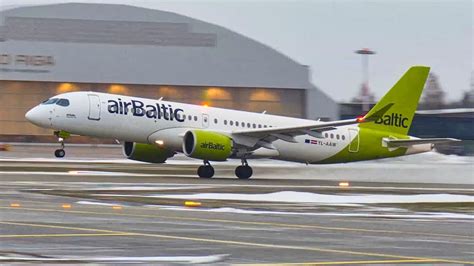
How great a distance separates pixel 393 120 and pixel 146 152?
33.6ft

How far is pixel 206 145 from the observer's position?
37.6m

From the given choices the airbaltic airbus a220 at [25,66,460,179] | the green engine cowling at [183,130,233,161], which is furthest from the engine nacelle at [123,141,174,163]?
the green engine cowling at [183,130,233,161]

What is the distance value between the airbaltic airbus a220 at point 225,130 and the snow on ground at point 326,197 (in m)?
9.13

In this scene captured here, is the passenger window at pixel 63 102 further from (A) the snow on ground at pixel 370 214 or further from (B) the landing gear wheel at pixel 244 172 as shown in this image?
(A) the snow on ground at pixel 370 214

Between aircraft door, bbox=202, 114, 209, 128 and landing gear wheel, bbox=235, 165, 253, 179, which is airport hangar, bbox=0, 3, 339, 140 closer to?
aircraft door, bbox=202, 114, 209, 128

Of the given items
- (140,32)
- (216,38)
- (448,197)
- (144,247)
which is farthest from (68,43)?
(144,247)

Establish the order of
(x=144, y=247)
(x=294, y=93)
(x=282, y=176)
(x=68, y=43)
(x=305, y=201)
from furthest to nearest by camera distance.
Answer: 1. (x=294, y=93)
2. (x=68, y=43)
3. (x=282, y=176)
4. (x=305, y=201)
5. (x=144, y=247)

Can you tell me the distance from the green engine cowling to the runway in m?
4.66

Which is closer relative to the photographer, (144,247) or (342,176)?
(144,247)

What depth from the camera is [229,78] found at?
8412 cm

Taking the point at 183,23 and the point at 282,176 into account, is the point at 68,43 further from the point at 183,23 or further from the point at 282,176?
the point at 282,176

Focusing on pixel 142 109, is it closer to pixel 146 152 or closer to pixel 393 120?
pixel 146 152

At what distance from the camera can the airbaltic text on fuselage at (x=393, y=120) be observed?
143 ft

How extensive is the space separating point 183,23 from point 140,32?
134 inches
